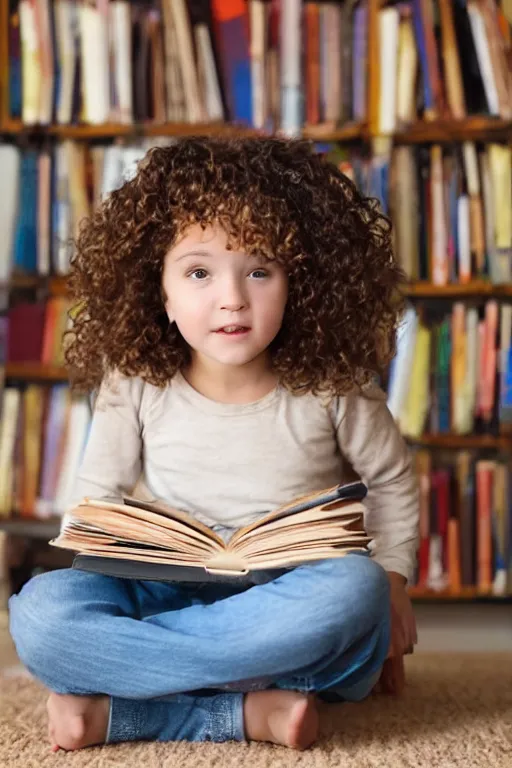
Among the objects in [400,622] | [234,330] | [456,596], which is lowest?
[456,596]

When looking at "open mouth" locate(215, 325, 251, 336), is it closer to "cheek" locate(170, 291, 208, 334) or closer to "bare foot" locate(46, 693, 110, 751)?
"cheek" locate(170, 291, 208, 334)

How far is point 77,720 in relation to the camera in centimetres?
91

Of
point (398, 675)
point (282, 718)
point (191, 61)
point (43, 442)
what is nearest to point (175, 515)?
point (282, 718)

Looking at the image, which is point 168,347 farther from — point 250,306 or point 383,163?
point 383,163

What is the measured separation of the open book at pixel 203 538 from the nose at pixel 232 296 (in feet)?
0.73

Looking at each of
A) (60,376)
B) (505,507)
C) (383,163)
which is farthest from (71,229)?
(505,507)

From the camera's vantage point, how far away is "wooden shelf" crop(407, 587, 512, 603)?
6.03ft

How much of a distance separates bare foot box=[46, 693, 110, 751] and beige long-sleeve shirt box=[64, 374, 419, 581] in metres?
0.25

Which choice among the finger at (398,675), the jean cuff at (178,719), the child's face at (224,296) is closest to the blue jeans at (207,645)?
the jean cuff at (178,719)

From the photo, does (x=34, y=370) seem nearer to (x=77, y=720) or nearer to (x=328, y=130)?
(x=328, y=130)

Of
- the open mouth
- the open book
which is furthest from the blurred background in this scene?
the open book

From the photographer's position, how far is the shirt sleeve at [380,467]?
1.08 meters

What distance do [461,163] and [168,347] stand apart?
3.03 feet

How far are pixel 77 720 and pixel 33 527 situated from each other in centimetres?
105
